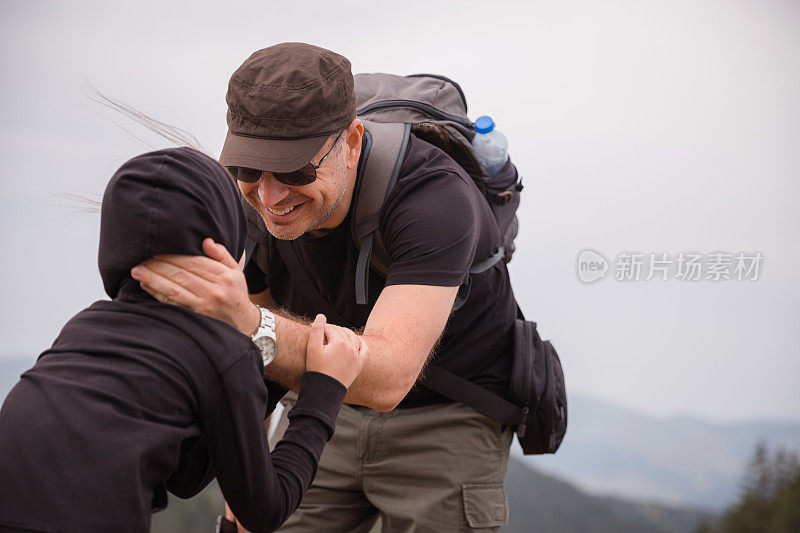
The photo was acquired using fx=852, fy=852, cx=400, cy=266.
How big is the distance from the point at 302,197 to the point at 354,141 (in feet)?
0.57

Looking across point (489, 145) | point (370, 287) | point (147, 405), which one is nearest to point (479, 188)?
point (489, 145)

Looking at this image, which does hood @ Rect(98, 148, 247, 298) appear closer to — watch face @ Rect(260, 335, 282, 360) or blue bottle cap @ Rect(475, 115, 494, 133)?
watch face @ Rect(260, 335, 282, 360)

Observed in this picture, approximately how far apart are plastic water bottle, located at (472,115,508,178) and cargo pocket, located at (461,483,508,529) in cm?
75

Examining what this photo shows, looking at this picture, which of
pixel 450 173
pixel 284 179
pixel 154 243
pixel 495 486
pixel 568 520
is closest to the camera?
pixel 154 243

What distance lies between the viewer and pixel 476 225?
1.69 metres

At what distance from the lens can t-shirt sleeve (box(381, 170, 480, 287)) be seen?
160 cm

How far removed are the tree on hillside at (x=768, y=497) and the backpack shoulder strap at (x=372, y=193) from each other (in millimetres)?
3070

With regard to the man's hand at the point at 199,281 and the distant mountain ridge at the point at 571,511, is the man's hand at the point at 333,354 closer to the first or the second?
the man's hand at the point at 199,281

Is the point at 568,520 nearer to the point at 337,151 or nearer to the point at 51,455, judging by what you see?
the point at 337,151

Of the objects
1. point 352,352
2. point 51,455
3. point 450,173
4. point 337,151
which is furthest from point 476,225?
point 51,455

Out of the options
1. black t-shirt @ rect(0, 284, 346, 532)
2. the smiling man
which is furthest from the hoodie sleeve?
the smiling man

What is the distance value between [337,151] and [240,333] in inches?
23.0

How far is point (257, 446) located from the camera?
1.15 metres

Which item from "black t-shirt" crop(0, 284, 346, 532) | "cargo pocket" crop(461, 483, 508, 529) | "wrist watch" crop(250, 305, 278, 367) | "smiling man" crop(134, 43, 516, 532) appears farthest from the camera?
"cargo pocket" crop(461, 483, 508, 529)
